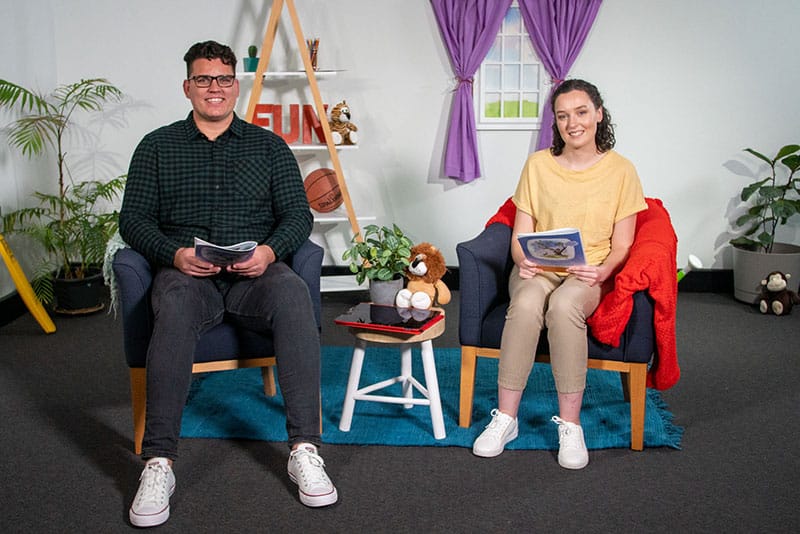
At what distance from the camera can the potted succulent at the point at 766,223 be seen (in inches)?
166

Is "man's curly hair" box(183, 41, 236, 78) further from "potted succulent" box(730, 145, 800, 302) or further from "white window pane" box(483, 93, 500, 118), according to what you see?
"potted succulent" box(730, 145, 800, 302)

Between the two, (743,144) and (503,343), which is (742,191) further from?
(503,343)

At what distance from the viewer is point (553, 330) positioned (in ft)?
8.02

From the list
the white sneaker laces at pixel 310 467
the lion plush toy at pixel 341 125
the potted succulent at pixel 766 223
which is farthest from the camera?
the lion plush toy at pixel 341 125

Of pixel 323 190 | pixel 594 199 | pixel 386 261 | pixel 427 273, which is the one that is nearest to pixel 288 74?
pixel 323 190

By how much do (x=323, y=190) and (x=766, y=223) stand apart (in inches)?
94.7

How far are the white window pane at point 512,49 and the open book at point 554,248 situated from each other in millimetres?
2200

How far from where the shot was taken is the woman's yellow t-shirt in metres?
2.63

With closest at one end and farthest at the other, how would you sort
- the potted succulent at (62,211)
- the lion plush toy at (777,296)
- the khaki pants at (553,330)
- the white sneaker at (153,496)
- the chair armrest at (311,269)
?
1. the white sneaker at (153,496)
2. the khaki pants at (553,330)
3. the chair armrest at (311,269)
4. the potted succulent at (62,211)
5. the lion plush toy at (777,296)

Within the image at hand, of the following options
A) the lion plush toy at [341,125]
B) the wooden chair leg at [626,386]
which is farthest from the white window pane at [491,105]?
the wooden chair leg at [626,386]

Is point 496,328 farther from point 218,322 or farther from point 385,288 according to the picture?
point 385,288

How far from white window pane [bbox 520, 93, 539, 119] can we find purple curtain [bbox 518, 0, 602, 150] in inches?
3.5

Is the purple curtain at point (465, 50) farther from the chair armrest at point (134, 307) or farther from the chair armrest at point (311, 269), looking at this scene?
the chair armrest at point (134, 307)

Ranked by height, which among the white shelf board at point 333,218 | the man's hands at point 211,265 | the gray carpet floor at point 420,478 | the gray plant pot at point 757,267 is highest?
the man's hands at point 211,265
